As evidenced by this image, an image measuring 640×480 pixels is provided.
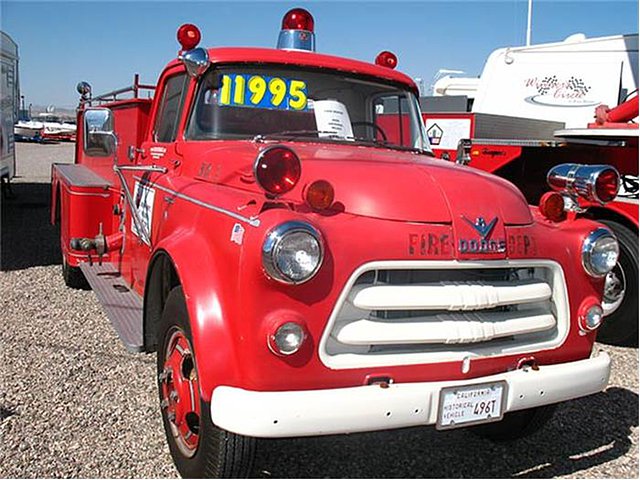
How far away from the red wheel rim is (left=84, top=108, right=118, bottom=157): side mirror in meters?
1.55

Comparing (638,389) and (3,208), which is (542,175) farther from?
(3,208)

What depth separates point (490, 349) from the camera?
283 cm

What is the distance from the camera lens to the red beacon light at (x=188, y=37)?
4.09 meters

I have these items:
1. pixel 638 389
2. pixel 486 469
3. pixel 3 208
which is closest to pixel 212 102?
pixel 486 469

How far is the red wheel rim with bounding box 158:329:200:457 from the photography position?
2.90 meters

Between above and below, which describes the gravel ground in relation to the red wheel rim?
below

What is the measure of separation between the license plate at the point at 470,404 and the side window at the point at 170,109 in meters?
2.25

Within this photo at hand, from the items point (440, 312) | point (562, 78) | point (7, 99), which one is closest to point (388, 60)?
point (440, 312)

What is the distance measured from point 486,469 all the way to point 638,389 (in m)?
1.83

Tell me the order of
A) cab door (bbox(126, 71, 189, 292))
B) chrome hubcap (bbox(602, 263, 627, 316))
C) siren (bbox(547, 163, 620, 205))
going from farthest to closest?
chrome hubcap (bbox(602, 263, 627, 316)) → cab door (bbox(126, 71, 189, 292)) → siren (bbox(547, 163, 620, 205))

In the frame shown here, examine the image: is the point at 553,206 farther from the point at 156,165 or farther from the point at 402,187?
the point at 156,165

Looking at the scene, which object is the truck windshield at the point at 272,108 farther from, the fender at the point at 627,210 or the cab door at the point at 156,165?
the fender at the point at 627,210

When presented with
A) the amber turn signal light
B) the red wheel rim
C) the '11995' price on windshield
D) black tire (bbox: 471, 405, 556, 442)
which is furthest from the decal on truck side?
black tire (bbox: 471, 405, 556, 442)

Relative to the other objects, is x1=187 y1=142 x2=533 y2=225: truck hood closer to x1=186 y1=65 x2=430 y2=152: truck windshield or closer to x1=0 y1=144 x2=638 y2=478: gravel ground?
x1=186 y1=65 x2=430 y2=152: truck windshield
